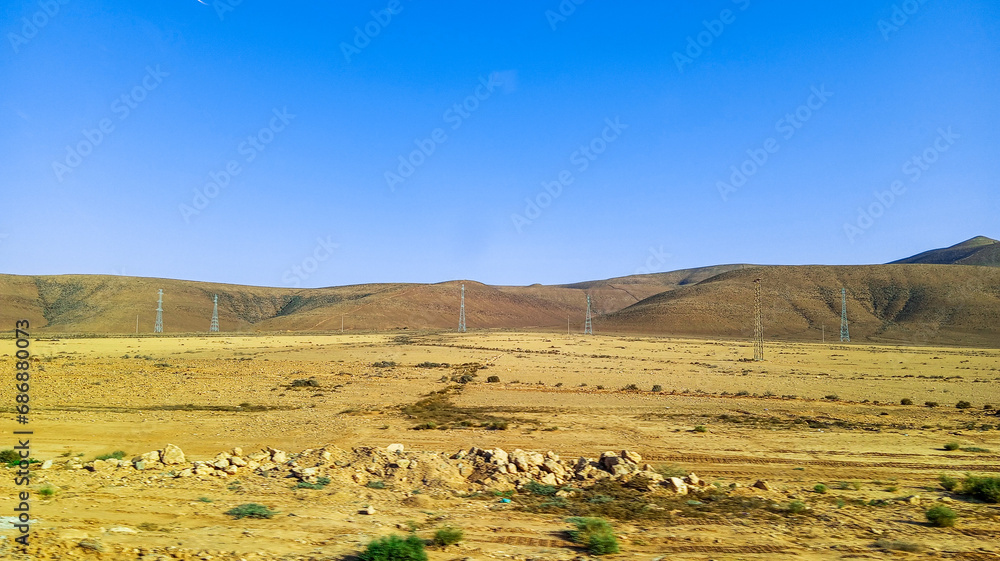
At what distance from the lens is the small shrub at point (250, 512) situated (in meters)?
8.62

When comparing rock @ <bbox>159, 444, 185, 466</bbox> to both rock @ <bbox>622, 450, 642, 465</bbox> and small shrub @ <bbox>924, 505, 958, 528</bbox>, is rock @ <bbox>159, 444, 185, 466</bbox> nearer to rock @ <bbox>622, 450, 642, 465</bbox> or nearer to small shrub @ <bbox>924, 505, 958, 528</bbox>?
rock @ <bbox>622, 450, 642, 465</bbox>

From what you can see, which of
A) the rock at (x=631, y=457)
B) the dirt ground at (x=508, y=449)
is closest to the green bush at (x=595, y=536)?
A: the dirt ground at (x=508, y=449)

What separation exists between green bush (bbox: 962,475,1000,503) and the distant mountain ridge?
327 ft

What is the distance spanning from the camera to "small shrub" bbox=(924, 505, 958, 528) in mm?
8586

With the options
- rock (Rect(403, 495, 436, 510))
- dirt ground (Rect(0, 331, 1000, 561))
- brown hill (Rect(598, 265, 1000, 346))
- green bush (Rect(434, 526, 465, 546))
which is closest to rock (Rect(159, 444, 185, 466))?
dirt ground (Rect(0, 331, 1000, 561))

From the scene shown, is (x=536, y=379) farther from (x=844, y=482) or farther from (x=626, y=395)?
(x=844, y=482)

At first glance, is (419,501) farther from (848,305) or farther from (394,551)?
(848,305)

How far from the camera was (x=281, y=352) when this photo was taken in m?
54.5

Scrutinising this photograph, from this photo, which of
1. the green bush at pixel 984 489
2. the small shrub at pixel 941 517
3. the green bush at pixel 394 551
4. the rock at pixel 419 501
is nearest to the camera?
the green bush at pixel 394 551

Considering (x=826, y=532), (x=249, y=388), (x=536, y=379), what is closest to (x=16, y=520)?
(x=826, y=532)

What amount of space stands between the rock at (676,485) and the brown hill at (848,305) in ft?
334

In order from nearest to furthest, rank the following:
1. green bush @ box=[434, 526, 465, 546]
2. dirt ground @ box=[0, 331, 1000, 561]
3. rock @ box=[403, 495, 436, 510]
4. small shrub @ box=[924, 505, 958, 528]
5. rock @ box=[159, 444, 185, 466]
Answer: green bush @ box=[434, 526, 465, 546]
dirt ground @ box=[0, 331, 1000, 561]
small shrub @ box=[924, 505, 958, 528]
rock @ box=[403, 495, 436, 510]
rock @ box=[159, 444, 185, 466]

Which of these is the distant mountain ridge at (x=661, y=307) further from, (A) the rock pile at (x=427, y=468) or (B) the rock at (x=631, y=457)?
(A) the rock pile at (x=427, y=468)

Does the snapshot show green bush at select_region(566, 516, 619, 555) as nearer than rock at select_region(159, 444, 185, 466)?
Yes
